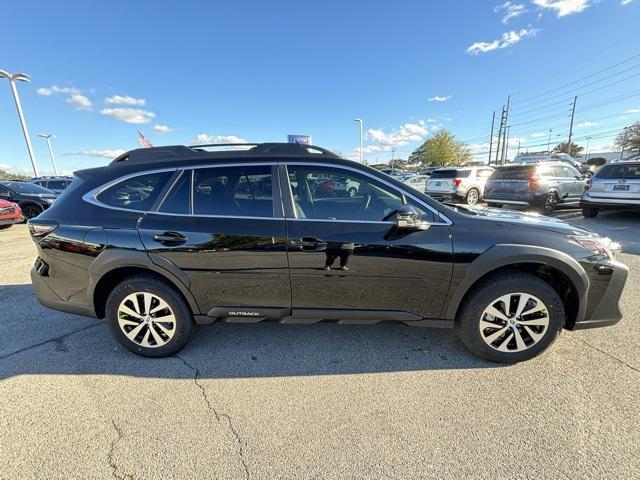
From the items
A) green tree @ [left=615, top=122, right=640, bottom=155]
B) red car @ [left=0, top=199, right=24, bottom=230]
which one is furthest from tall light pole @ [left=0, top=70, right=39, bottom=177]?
green tree @ [left=615, top=122, right=640, bottom=155]

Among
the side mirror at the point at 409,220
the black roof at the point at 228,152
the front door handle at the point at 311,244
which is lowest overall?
the front door handle at the point at 311,244

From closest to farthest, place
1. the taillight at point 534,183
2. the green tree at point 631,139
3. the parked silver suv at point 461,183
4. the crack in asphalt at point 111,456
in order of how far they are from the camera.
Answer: the crack in asphalt at point 111,456 < the taillight at point 534,183 < the parked silver suv at point 461,183 < the green tree at point 631,139

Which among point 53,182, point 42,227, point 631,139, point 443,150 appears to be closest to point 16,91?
point 53,182

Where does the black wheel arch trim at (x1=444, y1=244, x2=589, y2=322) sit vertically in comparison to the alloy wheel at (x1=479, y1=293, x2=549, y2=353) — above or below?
above

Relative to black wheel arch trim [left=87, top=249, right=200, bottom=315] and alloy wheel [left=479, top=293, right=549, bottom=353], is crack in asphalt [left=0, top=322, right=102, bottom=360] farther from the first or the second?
alloy wheel [left=479, top=293, right=549, bottom=353]

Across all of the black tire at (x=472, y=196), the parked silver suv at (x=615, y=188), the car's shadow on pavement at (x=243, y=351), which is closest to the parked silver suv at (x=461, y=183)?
the black tire at (x=472, y=196)

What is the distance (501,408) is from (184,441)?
83.5 inches

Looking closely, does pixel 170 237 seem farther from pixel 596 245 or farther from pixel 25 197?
pixel 25 197

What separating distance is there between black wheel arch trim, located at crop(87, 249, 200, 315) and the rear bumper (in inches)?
14.8

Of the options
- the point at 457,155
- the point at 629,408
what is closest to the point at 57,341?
the point at 629,408

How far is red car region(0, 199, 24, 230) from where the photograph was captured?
8902mm

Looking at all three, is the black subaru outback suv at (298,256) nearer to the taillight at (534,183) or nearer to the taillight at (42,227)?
the taillight at (42,227)

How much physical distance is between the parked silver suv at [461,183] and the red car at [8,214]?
14966 mm

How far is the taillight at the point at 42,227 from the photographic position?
2.65 meters
